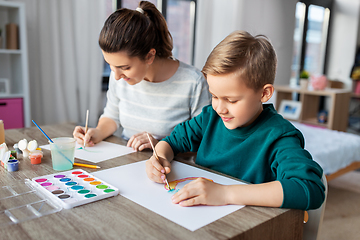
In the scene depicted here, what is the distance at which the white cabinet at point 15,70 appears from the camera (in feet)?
7.13

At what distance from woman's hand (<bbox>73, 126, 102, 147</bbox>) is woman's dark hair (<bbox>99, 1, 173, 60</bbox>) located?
291 mm

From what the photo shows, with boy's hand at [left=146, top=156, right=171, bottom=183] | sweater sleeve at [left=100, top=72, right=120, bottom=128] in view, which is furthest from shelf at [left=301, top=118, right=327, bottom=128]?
boy's hand at [left=146, top=156, right=171, bottom=183]

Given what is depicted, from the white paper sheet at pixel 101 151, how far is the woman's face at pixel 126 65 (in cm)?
24

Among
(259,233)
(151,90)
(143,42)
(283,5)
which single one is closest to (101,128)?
(151,90)

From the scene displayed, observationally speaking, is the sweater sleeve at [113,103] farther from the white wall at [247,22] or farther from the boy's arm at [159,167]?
the white wall at [247,22]

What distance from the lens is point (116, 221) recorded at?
546mm

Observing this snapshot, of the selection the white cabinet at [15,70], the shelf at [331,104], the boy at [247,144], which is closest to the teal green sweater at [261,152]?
the boy at [247,144]

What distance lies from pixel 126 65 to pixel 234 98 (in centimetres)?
45

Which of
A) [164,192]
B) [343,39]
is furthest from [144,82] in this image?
[343,39]

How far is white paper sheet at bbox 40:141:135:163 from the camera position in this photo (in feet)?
3.06

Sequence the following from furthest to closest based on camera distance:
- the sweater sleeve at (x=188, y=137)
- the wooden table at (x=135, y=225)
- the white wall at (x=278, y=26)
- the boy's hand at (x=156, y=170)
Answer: the white wall at (x=278, y=26), the sweater sleeve at (x=188, y=137), the boy's hand at (x=156, y=170), the wooden table at (x=135, y=225)

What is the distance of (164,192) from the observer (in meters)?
0.69

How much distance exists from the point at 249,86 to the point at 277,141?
0.15m

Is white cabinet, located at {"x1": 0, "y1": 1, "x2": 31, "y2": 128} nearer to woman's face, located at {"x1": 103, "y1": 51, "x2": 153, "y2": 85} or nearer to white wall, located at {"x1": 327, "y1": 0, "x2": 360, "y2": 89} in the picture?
woman's face, located at {"x1": 103, "y1": 51, "x2": 153, "y2": 85}
